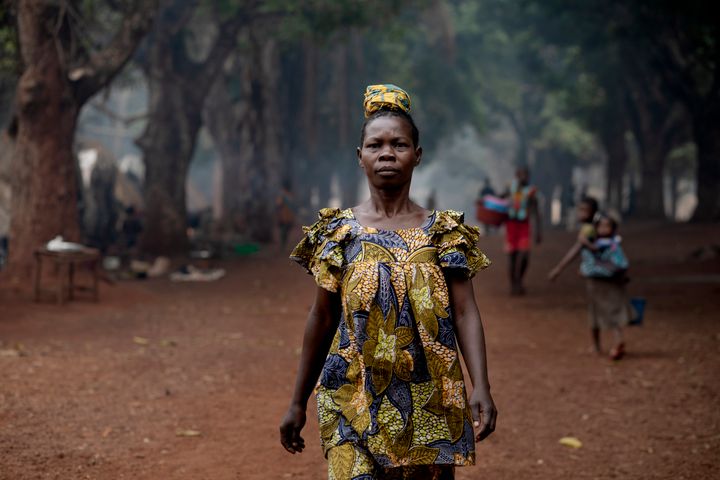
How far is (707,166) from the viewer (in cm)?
2375

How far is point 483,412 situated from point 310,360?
2.08ft

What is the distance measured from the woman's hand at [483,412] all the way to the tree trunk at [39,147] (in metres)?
11.4

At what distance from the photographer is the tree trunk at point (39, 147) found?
1278 centimetres

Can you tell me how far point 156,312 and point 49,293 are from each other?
68.9 inches

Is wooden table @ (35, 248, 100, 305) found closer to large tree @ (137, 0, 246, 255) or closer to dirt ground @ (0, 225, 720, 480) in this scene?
dirt ground @ (0, 225, 720, 480)

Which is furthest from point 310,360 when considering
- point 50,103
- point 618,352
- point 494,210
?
point 50,103

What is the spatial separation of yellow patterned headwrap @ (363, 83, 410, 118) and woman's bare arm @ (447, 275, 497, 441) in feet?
2.04

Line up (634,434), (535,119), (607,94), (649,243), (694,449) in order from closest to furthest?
1. (694,449)
2. (634,434)
3. (649,243)
4. (607,94)
5. (535,119)

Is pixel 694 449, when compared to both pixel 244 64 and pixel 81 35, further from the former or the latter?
pixel 244 64

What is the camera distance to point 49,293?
12664mm

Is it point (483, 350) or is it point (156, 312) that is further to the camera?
point (156, 312)

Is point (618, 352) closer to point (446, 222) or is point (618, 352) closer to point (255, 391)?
point (255, 391)

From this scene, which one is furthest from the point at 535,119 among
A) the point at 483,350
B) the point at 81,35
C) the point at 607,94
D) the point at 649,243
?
the point at 483,350

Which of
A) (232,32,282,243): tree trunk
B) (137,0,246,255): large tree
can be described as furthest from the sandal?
(232,32,282,243): tree trunk
